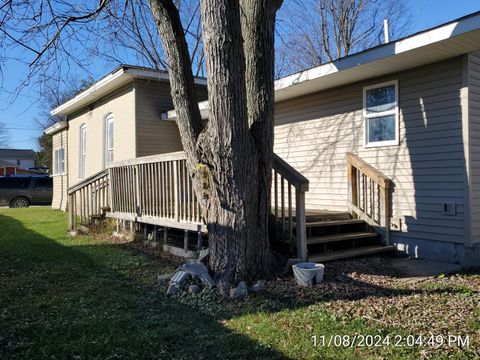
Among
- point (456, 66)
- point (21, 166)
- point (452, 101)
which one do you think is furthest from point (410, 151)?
point (21, 166)

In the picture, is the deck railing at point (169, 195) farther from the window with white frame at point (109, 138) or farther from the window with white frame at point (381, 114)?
the window with white frame at point (109, 138)

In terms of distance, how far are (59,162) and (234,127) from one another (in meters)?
14.8

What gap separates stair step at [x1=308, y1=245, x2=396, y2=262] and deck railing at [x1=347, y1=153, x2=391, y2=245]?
251mm

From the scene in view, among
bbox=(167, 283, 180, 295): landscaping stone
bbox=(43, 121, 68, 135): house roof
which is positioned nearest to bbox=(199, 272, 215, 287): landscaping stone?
bbox=(167, 283, 180, 295): landscaping stone

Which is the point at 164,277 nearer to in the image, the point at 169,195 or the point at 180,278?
the point at 180,278

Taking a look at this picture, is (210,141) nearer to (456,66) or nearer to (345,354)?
(345,354)

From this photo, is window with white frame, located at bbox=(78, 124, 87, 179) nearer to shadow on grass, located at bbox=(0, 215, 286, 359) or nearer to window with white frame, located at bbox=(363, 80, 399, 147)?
shadow on grass, located at bbox=(0, 215, 286, 359)

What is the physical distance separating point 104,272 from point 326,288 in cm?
301

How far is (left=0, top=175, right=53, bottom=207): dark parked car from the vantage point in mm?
19469

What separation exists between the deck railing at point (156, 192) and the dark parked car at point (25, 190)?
13.1 metres

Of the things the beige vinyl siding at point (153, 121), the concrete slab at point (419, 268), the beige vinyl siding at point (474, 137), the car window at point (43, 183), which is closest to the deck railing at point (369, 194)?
the concrete slab at point (419, 268)

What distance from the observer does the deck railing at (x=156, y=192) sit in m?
6.36

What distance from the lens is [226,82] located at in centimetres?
455

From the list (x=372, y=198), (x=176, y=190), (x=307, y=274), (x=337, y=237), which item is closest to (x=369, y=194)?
(x=372, y=198)
